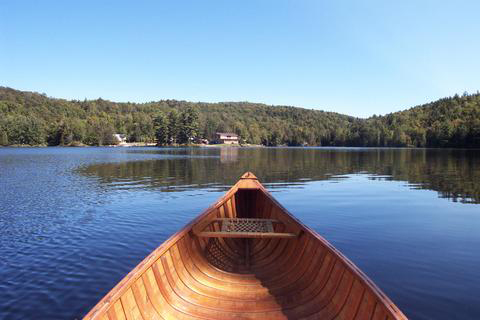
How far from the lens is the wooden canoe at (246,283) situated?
4824mm

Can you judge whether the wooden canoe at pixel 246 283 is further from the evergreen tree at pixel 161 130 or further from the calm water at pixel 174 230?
the evergreen tree at pixel 161 130

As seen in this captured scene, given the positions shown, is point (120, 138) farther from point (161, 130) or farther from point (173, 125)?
point (173, 125)

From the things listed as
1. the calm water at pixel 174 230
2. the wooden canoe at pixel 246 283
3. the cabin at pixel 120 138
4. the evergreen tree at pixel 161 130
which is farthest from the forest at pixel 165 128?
the wooden canoe at pixel 246 283

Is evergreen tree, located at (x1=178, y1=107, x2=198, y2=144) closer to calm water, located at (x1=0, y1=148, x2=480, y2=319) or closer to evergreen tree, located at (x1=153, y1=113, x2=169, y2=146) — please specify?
evergreen tree, located at (x1=153, y1=113, x2=169, y2=146)

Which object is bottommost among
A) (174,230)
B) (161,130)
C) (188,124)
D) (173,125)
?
(174,230)

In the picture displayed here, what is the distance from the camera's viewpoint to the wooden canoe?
4824mm

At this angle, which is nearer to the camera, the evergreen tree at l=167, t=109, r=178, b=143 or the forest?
the forest

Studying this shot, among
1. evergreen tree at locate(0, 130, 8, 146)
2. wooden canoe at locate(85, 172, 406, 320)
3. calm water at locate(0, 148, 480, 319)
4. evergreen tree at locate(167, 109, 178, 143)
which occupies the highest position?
evergreen tree at locate(167, 109, 178, 143)

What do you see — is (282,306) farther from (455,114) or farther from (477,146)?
(455,114)

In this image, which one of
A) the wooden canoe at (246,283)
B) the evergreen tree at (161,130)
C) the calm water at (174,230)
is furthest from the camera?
the evergreen tree at (161,130)

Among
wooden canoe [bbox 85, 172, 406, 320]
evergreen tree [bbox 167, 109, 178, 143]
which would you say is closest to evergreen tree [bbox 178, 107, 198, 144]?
evergreen tree [bbox 167, 109, 178, 143]

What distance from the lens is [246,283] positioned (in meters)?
7.50

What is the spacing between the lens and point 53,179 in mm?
32312

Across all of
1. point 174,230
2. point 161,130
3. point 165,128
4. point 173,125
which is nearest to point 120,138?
point 161,130
